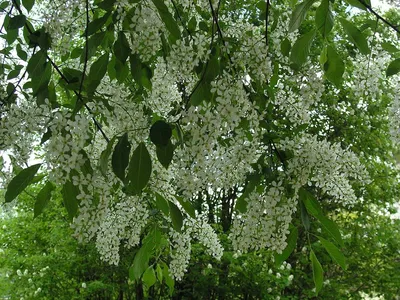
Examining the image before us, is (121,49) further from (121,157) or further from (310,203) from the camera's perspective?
(310,203)

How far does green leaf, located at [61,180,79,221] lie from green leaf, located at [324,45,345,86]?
711 mm

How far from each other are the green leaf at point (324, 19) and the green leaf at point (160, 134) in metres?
0.51

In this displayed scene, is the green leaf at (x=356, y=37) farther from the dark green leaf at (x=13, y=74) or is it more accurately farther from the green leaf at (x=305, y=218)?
the dark green leaf at (x=13, y=74)

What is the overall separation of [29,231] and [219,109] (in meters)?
5.43

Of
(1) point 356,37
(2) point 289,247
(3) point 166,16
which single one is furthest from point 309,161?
(3) point 166,16

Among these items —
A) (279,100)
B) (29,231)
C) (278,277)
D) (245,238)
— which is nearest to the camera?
(245,238)

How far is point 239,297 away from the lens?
19.9 feet

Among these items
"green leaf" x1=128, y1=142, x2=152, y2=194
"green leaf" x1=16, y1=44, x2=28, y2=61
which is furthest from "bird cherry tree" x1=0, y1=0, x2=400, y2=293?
"green leaf" x1=16, y1=44, x2=28, y2=61

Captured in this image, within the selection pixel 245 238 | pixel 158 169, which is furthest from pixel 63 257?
pixel 245 238

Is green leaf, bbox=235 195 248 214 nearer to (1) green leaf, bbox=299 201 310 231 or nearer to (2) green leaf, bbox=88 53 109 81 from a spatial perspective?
(1) green leaf, bbox=299 201 310 231

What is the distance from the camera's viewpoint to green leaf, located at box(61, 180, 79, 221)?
46.6 inches

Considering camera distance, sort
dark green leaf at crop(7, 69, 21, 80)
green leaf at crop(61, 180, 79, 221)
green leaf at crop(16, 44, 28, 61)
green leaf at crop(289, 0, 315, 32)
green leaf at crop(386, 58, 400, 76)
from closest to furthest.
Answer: green leaf at crop(61, 180, 79, 221), green leaf at crop(289, 0, 315, 32), green leaf at crop(386, 58, 400, 76), dark green leaf at crop(7, 69, 21, 80), green leaf at crop(16, 44, 28, 61)

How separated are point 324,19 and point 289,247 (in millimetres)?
630

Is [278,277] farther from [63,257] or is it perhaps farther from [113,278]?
[63,257]
